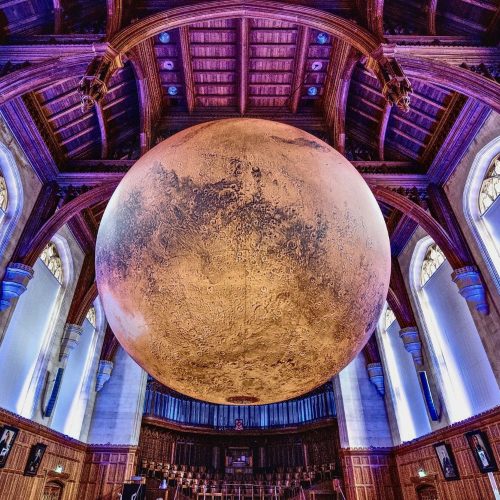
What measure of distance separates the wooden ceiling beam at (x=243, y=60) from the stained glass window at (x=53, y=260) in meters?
7.40

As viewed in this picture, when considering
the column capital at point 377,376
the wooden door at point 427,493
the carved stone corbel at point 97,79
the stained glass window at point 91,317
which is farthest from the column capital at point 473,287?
the stained glass window at point 91,317

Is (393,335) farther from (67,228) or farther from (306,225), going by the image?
(306,225)

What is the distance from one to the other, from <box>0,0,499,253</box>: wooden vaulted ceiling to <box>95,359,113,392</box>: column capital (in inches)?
202

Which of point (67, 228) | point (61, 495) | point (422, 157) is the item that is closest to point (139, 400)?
point (61, 495)

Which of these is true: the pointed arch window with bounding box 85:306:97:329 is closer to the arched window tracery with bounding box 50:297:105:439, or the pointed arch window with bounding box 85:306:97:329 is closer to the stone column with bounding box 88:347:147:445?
the arched window tracery with bounding box 50:297:105:439

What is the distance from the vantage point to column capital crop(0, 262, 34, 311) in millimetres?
8172

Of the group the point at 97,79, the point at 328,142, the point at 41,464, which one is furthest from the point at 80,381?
the point at 328,142

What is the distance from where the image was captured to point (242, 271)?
1378 millimetres

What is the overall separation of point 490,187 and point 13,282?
11.5m

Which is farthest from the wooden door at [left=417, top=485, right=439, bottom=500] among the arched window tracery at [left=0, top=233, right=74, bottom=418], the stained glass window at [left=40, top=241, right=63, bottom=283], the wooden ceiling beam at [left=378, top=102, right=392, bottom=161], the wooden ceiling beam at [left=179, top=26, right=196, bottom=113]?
the wooden ceiling beam at [left=179, top=26, right=196, bottom=113]

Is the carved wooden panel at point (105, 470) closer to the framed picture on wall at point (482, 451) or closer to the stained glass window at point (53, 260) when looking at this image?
the stained glass window at point (53, 260)

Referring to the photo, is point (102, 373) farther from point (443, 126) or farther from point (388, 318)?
point (443, 126)

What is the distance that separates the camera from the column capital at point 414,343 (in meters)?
10.9

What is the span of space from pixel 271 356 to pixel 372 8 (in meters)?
9.23
